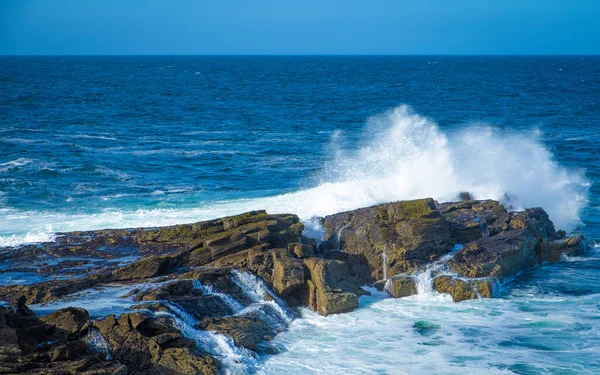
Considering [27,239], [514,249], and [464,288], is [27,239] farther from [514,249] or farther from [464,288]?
[514,249]

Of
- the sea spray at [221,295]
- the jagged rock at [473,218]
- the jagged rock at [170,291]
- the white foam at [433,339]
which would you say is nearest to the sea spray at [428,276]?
the white foam at [433,339]

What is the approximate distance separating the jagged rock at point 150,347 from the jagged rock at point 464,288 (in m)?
7.16

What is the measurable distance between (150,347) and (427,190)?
15.6 meters

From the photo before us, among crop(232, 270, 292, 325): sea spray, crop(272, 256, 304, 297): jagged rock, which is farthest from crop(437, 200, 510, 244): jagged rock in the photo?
crop(232, 270, 292, 325): sea spray

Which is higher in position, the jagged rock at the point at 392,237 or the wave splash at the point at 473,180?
the wave splash at the point at 473,180

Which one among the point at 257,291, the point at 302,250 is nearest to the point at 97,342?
the point at 257,291

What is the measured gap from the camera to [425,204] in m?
20.2

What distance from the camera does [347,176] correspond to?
32.7 meters

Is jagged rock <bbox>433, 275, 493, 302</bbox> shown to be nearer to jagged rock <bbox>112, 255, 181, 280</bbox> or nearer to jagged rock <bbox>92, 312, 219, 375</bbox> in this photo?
jagged rock <bbox>112, 255, 181, 280</bbox>

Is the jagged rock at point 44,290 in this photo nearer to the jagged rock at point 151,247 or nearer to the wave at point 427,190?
the jagged rock at point 151,247

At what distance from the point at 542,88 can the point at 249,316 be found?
73060mm

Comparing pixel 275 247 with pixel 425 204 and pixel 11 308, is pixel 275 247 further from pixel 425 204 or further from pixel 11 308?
pixel 11 308

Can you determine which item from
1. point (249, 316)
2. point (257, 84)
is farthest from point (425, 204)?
point (257, 84)

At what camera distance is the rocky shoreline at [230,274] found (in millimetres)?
13172
